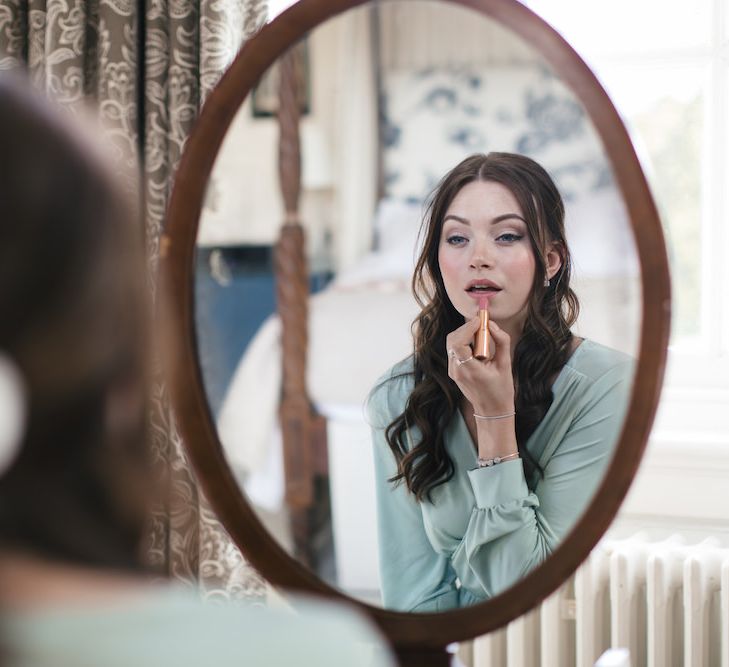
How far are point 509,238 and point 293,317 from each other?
0.20 meters

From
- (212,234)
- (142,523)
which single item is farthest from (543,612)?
(142,523)

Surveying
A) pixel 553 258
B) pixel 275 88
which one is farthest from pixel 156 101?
pixel 553 258

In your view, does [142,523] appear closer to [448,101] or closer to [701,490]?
[448,101]

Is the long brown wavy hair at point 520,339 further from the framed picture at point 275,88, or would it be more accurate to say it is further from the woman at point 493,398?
the framed picture at point 275,88

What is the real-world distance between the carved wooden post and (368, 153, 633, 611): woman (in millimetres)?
78

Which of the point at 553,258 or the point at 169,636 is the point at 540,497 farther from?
the point at 169,636

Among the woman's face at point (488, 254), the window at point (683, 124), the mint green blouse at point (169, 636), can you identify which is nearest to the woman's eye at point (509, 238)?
the woman's face at point (488, 254)

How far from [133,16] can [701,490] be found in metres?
1.14

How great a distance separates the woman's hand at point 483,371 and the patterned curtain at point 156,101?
2.29 ft

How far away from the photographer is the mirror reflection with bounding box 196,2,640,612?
72 cm

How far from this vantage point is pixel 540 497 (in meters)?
0.73

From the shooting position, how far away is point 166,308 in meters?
0.85

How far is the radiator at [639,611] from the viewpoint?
139 cm

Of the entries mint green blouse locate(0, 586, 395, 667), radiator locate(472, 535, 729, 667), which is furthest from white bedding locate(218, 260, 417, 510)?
radiator locate(472, 535, 729, 667)
